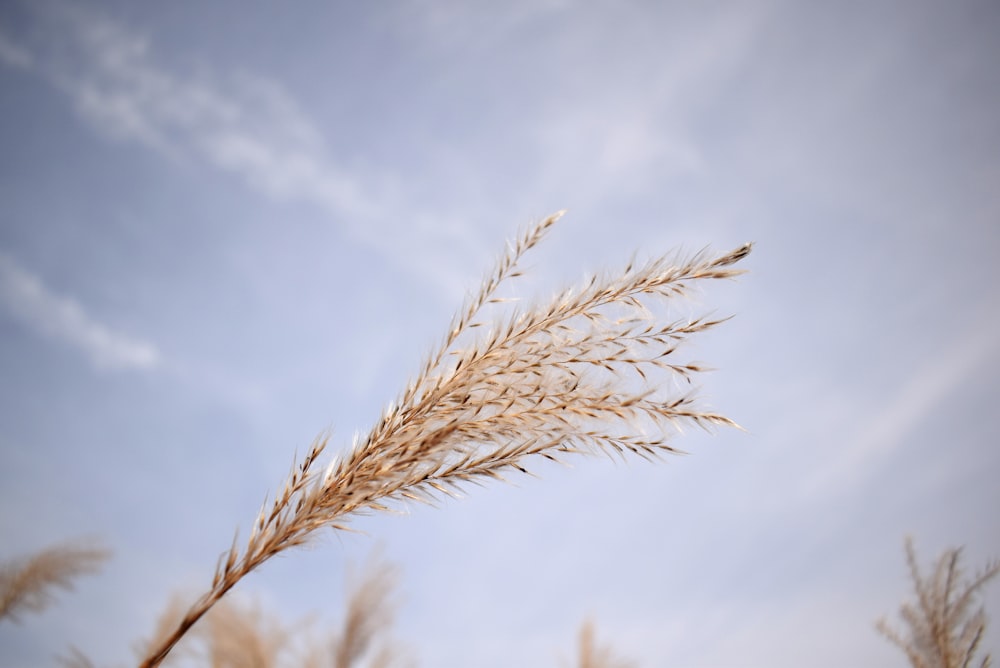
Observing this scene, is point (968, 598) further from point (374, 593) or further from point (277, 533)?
point (374, 593)

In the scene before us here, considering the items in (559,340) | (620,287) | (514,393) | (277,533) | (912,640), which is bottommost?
(912,640)

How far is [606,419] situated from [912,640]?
326 cm

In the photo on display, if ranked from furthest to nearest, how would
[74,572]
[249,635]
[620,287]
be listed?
[74,572] < [249,635] < [620,287]

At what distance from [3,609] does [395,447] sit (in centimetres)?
634

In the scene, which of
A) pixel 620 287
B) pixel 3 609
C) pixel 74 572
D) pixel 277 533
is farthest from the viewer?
pixel 74 572

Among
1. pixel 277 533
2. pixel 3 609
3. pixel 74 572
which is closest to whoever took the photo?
pixel 277 533

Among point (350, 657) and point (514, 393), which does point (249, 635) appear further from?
point (514, 393)

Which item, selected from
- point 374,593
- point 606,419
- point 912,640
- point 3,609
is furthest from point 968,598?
point 3,609

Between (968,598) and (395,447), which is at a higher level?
(395,447)

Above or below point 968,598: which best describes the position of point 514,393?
above

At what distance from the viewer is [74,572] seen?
19.0ft

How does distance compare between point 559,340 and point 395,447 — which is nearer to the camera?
point 395,447

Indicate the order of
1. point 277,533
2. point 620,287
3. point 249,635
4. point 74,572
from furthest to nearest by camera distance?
point 74,572 → point 249,635 → point 620,287 → point 277,533

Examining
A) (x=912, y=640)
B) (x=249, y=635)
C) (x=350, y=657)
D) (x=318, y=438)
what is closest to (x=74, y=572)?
(x=249, y=635)
